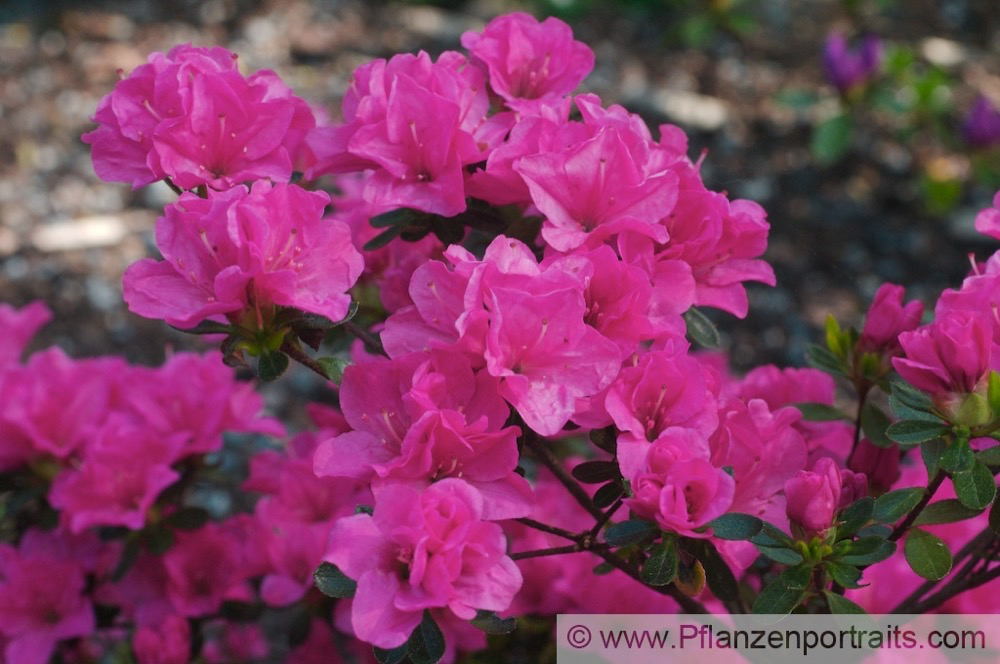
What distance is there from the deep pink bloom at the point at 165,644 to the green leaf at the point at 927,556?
824 mm

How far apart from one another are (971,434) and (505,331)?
1.39ft

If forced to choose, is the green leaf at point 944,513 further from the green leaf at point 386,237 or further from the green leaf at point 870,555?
the green leaf at point 386,237

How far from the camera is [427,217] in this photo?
3.75ft

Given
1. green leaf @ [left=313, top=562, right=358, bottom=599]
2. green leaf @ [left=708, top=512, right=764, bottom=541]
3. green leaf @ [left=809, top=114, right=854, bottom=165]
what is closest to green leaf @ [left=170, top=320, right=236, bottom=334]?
green leaf @ [left=313, top=562, right=358, bottom=599]

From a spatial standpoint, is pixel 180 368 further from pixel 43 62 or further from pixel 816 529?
pixel 43 62

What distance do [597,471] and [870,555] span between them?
25 cm

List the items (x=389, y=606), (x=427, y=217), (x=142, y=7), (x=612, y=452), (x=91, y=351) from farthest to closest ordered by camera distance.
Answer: (x=142, y=7) → (x=91, y=351) → (x=427, y=217) → (x=612, y=452) → (x=389, y=606)

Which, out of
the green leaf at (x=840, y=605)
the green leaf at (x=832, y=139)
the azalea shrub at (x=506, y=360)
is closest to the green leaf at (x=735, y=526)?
the azalea shrub at (x=506, y=360)

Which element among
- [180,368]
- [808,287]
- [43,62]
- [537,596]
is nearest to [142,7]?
[43,62]

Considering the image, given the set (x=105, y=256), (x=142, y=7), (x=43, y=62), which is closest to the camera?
(x=105, y=256)

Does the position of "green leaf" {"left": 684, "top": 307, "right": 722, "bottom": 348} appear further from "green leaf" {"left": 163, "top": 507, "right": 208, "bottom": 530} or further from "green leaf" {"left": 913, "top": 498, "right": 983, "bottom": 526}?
"green leaf" {"left": 163, "top": 507, "right": 208, "bottom": 530}

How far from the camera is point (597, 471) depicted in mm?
1026

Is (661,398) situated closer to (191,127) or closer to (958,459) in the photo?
(958,459)

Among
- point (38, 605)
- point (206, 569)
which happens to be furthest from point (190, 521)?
point (38, 605)
